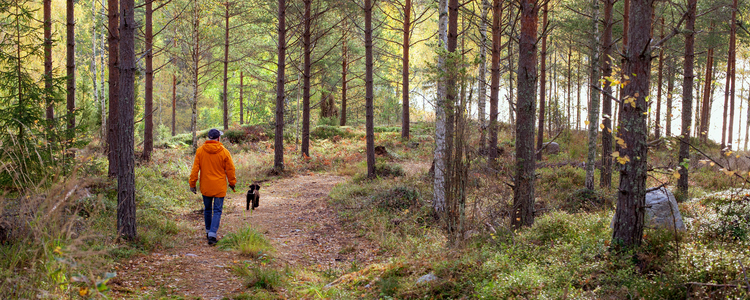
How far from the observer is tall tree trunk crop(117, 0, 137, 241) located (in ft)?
18.4

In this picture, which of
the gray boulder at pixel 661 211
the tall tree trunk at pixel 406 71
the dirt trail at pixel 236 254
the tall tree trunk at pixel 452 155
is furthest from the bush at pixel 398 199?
the tall tree trunk at pixel 406 71

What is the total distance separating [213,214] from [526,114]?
509 centimetres

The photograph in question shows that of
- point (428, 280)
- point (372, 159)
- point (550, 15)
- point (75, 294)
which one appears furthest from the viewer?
point (550, 15)

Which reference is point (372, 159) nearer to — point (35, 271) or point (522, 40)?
point (522, 40)

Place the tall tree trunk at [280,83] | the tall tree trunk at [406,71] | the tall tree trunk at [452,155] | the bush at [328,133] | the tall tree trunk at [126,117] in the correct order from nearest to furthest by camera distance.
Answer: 1. the tall tree trunk at [452,155]
2. the tall tree trunk at [126,117]
3. the tall tree trunk at [280,83]
4. the tall tree trunk at [406,71]
5. the bush at [328,133]

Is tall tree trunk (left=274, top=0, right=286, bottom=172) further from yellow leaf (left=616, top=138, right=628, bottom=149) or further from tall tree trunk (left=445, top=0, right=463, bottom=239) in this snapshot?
yellow leaf (left=616, top=138, right=628, bottom=149)

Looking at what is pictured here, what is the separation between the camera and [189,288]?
15.2 feet

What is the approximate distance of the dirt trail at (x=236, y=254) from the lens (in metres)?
4.64

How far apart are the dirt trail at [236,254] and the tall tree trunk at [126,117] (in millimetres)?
814

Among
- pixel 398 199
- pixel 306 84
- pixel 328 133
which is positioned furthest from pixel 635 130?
pixel 328 133

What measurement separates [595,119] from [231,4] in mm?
16315

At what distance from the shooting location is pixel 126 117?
18.5 feet

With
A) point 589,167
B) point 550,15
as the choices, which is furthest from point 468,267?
point 550,15

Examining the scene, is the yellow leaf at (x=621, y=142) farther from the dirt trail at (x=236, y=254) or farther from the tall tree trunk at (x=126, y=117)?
the tall tree trunk at (x=126, y=117)
